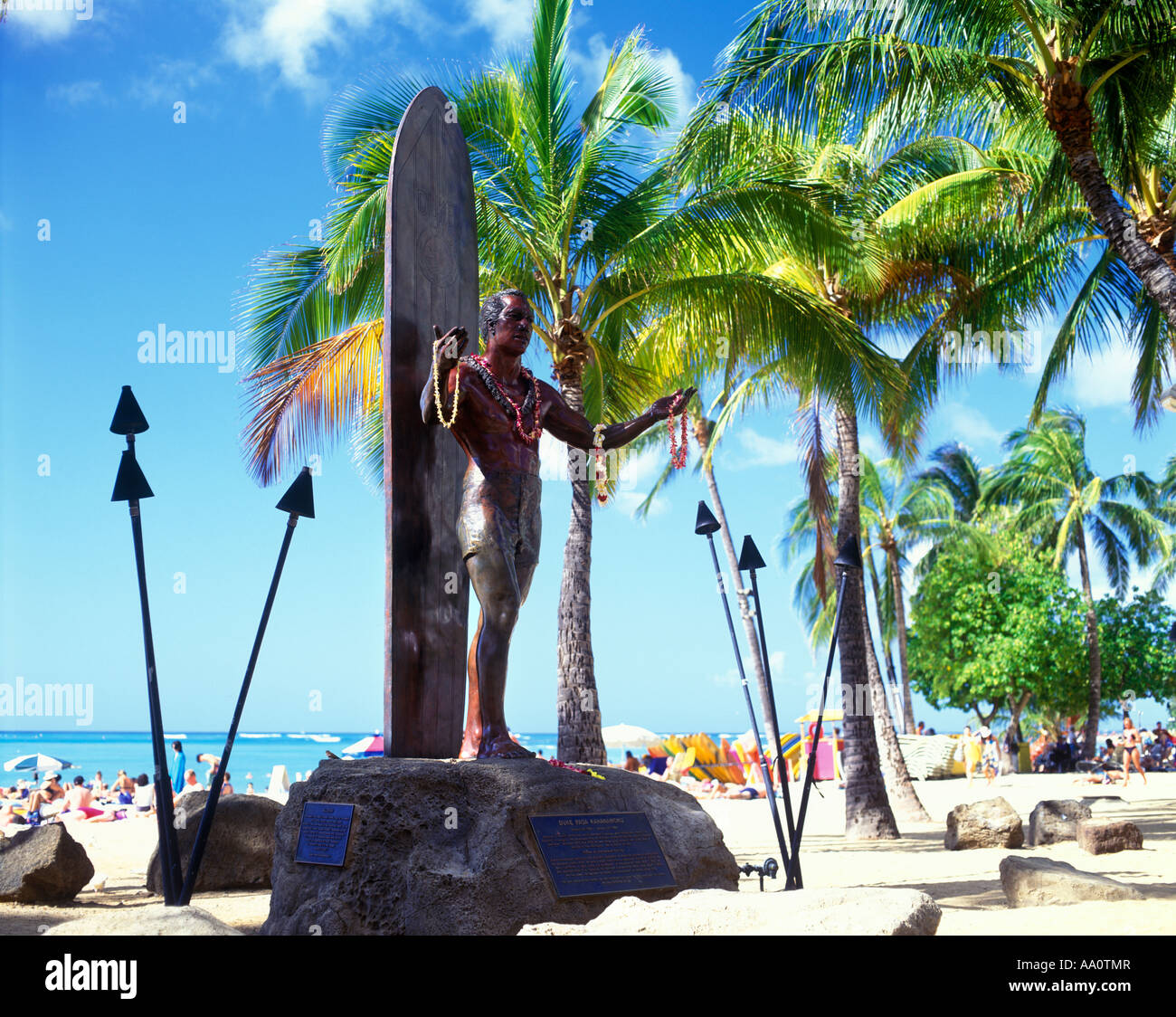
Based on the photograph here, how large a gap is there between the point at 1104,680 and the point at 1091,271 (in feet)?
78.4

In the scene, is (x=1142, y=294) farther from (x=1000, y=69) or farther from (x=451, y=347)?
(x=451, y=347)

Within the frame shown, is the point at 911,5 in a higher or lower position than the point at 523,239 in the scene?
higher

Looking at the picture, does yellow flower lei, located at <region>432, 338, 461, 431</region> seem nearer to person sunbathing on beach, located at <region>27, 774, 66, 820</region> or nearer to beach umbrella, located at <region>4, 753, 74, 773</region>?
person sunbathing on beach, located at <region>27, 774, 66, 820</region>

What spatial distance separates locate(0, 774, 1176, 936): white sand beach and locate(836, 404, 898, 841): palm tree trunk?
31cm

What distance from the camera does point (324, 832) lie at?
4.62 m

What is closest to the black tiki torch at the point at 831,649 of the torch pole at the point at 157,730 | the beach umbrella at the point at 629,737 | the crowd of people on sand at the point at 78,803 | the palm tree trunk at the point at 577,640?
the palm tree trunk at the point at 577,640

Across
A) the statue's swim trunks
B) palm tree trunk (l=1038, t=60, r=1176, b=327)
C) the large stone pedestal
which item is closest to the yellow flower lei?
the statue's swim trunks

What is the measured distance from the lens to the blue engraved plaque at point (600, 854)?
4.57 metres

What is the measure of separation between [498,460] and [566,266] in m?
6.61

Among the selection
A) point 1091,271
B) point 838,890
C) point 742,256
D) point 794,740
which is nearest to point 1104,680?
point 794,740

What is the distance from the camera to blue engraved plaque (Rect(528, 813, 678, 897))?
457 cm

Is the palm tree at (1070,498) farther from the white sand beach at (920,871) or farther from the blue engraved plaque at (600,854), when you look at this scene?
the blue engraved plaque at (600,854)
